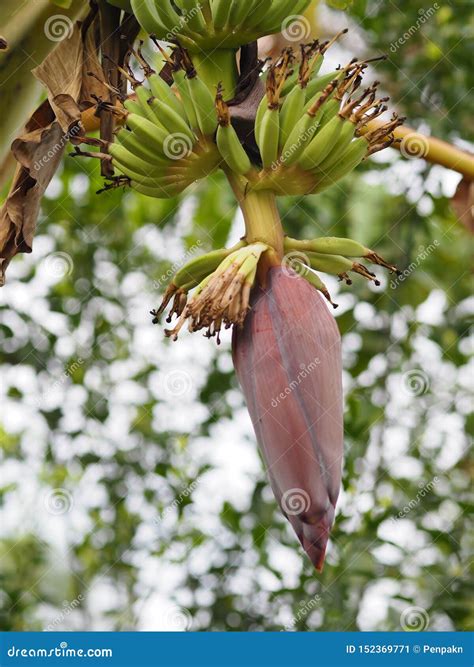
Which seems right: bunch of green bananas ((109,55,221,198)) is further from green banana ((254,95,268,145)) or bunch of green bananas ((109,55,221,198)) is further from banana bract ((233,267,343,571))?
banana bract ((233,267,343,571))

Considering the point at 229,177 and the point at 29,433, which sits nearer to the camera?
the point at 229,177

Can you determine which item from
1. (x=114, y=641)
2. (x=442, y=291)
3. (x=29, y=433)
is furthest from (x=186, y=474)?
(x=442, y=291)

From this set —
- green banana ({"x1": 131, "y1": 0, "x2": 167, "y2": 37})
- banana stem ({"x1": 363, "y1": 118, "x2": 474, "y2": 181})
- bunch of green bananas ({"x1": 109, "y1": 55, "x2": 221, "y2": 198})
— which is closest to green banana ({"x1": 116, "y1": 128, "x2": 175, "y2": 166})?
bunch of green bananas ({"x1": 109, "y1": 55, "x2": 221, "y2": 198})

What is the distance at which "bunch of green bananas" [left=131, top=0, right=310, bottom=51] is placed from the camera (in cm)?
75

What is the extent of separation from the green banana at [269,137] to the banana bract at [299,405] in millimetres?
129

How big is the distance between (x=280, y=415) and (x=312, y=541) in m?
0.10

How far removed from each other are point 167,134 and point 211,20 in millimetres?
114

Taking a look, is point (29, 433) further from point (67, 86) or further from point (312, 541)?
point (312, 541)

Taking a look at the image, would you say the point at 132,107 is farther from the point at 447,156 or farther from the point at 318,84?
the point at 447,156

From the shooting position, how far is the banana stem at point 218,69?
30.5 inches

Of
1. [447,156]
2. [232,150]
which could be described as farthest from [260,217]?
[447,156]

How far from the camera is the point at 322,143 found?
725 mm

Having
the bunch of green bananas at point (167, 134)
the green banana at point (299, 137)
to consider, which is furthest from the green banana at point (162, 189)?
the green banana at point (299, 137)

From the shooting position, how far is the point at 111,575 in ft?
7.20
